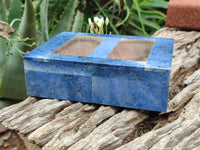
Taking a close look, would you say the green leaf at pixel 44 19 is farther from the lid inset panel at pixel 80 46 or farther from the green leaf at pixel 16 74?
the lid inset panel at pixel 80 46

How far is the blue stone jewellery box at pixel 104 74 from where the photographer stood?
1076mm

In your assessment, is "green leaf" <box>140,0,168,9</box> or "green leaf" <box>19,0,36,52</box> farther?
"green leaf" <box>140,0,168,9</box>

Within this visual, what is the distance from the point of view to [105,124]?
1.08m

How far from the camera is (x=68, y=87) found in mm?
1177

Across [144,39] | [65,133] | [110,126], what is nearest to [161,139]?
[110,126]

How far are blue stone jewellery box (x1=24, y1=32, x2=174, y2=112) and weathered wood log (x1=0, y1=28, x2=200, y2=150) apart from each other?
0.05 meters

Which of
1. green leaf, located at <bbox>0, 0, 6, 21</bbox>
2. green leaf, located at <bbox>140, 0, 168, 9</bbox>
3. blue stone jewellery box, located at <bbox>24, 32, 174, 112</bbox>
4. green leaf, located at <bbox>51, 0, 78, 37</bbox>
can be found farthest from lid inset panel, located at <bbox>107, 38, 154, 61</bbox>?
green leaf, located at <bbox>140, 0, 168, 9</bbox>

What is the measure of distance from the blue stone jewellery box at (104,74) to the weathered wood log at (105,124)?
49mm

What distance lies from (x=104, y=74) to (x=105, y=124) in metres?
0.19

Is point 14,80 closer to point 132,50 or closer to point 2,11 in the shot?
point 2,11

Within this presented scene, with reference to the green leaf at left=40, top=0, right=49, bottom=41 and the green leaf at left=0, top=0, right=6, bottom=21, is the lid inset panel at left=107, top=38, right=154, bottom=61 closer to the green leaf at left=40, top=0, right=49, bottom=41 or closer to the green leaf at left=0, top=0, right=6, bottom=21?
the green leaf at left=40, top=0, right=49, bottom=41

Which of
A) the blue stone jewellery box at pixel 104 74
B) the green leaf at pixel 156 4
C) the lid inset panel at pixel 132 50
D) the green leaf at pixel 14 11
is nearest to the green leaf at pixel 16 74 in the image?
the green leaf at pixel 14 11

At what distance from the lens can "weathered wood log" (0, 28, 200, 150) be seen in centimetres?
98

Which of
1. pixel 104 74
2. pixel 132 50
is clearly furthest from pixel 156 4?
pixel 104 74
